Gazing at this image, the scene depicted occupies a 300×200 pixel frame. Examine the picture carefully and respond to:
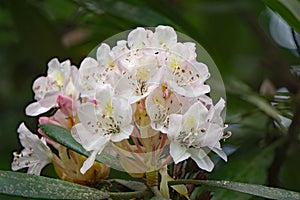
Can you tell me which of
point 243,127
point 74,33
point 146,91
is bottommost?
point 243,127

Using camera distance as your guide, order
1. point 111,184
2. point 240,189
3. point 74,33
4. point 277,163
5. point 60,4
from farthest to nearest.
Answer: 1. point 74,33
2. point 60,4
3. point 277,163
4. point 111,184
5. point 240,189

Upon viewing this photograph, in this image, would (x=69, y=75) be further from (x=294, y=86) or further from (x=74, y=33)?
(x=74, y=33)

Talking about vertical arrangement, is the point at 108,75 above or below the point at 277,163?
above

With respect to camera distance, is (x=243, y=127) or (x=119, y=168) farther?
(x=243, y=127)

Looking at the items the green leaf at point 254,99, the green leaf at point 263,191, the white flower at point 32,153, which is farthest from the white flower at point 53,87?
the green leaf at point 254,99

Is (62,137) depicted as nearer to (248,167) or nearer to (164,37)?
(164,37)

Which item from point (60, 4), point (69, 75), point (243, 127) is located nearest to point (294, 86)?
point (243, 127)

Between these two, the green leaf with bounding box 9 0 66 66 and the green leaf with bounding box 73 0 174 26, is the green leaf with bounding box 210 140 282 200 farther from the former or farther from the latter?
the green leaf with bounding box 9 0 66 66

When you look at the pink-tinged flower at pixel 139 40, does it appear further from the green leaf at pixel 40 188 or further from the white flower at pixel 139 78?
the green leaf at pixel 40 188
